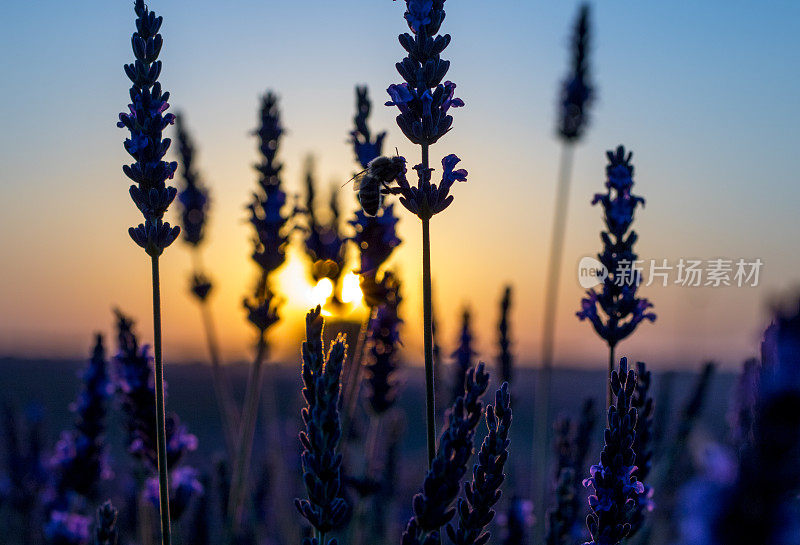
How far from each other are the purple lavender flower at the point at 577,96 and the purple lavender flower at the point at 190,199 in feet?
8.80

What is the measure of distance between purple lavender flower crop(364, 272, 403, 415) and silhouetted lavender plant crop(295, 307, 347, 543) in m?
1.34

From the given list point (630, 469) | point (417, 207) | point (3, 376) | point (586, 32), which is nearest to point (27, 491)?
point (417, 207)

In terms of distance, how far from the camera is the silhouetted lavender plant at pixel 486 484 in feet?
5.31

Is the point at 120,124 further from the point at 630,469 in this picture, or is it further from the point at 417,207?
the point at 630,469

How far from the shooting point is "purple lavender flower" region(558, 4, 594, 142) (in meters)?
5.23

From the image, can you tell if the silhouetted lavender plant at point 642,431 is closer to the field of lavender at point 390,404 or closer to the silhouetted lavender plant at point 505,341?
the field of lavender at point 390,404

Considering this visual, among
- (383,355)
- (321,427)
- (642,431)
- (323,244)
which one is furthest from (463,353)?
(321,427)

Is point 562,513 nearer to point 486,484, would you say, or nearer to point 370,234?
point 486,484

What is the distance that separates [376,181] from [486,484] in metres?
1.56

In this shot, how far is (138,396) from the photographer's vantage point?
259cm

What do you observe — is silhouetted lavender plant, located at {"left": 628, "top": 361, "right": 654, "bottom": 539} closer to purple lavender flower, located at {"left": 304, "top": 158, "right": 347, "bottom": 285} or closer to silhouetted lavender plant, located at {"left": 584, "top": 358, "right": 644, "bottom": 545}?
silhouetted lavender plant, located at {"left": 584, "top": 358, "right": 644, "bottom": 545}

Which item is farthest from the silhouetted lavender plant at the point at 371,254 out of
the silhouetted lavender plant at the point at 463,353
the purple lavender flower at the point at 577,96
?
the purple lavender flower at the point at 577,96

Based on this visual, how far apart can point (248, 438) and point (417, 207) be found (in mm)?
1510

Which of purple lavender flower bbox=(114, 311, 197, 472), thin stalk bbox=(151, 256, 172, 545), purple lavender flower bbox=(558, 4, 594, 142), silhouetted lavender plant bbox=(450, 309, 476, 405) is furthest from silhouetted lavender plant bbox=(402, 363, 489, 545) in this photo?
purple lavender flower bbox=(558, 4, 594, 142)
